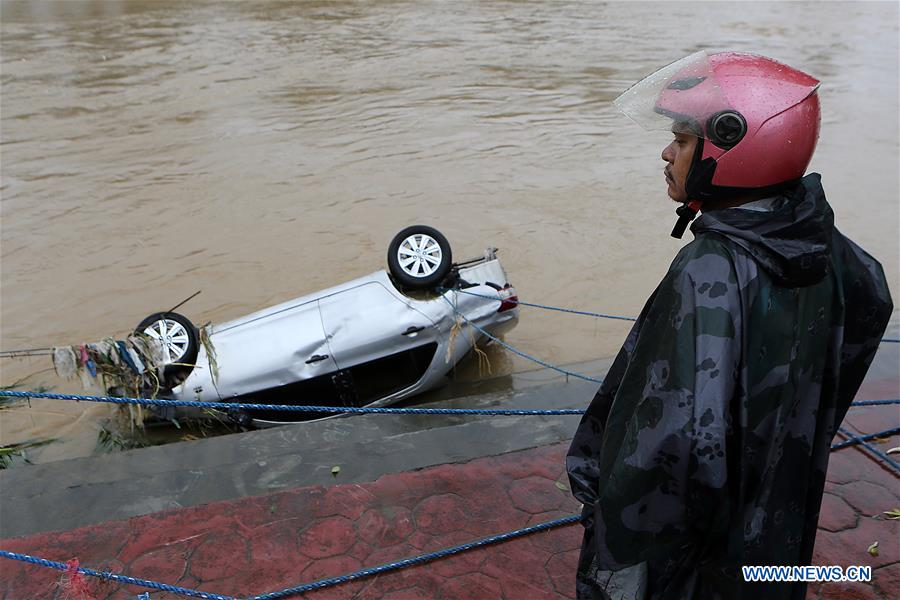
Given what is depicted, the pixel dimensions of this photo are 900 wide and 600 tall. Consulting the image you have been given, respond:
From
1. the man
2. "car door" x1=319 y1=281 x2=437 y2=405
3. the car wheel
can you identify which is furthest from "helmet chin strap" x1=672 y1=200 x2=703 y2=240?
the car wheel

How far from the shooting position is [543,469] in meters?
3.87

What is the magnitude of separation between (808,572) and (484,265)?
182 inches

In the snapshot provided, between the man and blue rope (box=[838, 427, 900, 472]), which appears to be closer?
the man

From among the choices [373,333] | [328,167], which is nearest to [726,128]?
[373,333]

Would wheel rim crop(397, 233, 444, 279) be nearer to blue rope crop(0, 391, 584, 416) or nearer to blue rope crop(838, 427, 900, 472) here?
blue rope crop(0, 391, 584, 416)

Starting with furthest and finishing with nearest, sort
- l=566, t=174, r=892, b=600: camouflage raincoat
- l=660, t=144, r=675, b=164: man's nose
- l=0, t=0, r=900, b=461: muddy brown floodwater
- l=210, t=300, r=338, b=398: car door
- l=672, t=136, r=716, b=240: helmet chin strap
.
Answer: l=0, t=0, r=900, b=461: muddy brown floodwater < l=210, t=300, r=338, b=398: car door < l=660, t=144, r=675, b=164: man's nose < l=672, t=136, r=716, b=240: helmet chin strap < l=566, t=174, r=892, b=600: camouflage raincoat

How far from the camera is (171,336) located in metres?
5.67

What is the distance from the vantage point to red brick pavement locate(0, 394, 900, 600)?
311cm

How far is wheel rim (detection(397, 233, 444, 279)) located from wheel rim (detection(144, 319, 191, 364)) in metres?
1.85

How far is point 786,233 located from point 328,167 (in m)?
11.4

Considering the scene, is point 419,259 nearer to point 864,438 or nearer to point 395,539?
point 395,539

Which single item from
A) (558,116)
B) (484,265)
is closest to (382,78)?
(558,116)

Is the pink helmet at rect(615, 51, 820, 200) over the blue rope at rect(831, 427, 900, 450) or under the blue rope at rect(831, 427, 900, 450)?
over

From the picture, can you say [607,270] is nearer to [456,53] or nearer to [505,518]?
[505,518]
